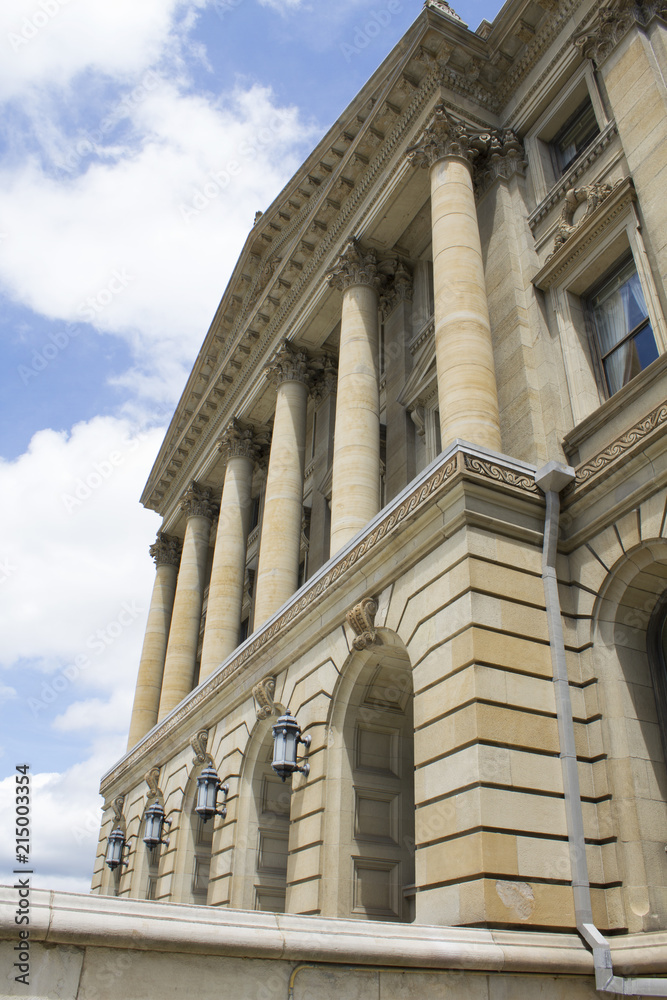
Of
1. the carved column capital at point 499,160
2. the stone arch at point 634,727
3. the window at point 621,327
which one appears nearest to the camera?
the stone arch at point 634,727

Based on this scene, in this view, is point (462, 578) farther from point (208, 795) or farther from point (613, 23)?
point (613, 23)

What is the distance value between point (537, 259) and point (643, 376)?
6.26 metres

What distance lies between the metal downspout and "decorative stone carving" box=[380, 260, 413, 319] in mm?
13190

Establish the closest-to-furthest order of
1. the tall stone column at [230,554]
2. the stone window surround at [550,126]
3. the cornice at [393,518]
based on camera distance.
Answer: the cornice at [393,518], the stone window surround at [550,126], the tall stone column at [230,554]

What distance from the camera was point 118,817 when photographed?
30828 mm

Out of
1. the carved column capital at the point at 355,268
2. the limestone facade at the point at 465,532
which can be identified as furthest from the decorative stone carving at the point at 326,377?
the carved column capital at the point at 355,268

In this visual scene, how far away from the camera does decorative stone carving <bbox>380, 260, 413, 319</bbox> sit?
25953 mm

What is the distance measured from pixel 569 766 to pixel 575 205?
489 inches

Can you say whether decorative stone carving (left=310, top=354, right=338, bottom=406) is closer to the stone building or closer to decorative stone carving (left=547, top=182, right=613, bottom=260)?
the stone building

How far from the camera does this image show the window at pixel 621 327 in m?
15.8

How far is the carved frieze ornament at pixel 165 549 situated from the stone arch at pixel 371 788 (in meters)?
28.0

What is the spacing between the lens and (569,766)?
12.1m

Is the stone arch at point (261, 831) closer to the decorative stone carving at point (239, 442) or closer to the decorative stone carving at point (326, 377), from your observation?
the decorative stone carving at point (326, 377)

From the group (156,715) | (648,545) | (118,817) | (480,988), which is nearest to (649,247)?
(648,545)
